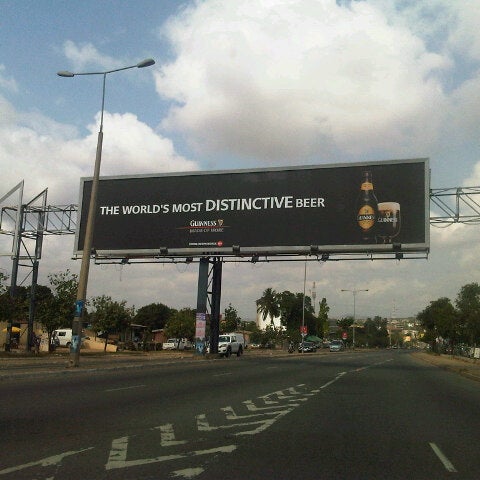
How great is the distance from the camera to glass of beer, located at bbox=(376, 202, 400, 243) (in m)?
32.8

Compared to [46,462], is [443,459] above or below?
above

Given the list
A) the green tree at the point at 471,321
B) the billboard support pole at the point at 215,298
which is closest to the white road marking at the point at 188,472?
the billboard support pole at the point at 215,298

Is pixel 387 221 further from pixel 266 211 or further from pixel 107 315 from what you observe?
pixel 107 315

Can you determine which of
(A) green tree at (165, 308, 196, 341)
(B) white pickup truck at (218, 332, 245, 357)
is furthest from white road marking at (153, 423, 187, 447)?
(A) green tree at (165, 308, 196, 341)

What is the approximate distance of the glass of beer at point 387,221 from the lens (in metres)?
32.8

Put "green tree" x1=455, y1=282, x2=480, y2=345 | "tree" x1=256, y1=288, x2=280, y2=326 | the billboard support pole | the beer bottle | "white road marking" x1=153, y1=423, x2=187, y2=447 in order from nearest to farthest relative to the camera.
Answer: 1. "white road marking" x1=153, y1=423, x2=187, y2=447
2. the beer bottle
3. the billboard support pole
4. "green tree" x1=455, y1=282, x2=480, y2=345
5. "tree" x1=256, y1=288, x2=280, y2=326

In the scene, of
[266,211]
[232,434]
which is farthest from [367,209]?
[232,434]

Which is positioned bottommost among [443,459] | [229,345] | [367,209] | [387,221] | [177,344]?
[177,344]

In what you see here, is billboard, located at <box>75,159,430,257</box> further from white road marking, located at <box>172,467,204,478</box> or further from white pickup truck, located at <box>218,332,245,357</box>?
white road marking, located at <box>172,467,204,478</box>

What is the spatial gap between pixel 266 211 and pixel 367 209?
609 cm

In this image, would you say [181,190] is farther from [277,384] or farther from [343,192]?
[277,384]

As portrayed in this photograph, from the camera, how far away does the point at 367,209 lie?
33625 millimetres

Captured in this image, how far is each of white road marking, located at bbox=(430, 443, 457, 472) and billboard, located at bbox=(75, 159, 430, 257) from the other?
24443 mm

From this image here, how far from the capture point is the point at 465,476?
6949 millimetres
